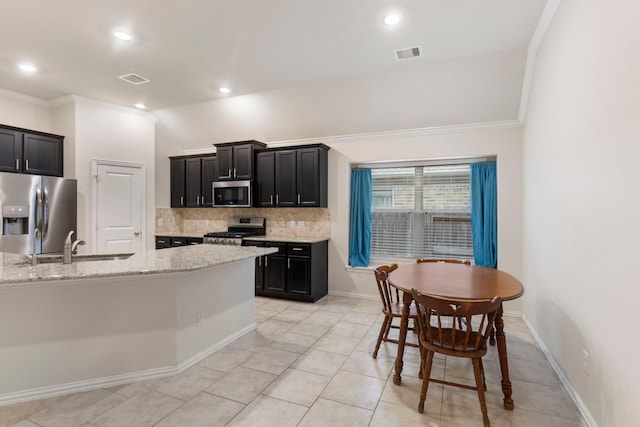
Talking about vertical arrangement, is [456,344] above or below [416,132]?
below

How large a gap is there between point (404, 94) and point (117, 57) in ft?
11.2

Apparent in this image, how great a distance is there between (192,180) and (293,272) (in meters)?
2.76

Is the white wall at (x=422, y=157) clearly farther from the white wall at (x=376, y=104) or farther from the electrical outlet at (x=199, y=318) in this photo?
the electrical outlet at (x=199, y=318)

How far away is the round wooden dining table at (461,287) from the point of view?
2.26 meters

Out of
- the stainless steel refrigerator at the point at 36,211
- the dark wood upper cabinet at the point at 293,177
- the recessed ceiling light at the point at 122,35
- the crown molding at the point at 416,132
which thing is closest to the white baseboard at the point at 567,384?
the crown molding at the point at 416,132

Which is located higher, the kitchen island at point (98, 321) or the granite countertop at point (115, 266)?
the granite countertop at point (115, 266)

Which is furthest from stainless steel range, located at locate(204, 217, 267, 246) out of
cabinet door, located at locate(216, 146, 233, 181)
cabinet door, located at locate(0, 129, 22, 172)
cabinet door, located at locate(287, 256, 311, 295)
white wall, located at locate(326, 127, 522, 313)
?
cabinet door, located at locate(0, 129, 22, 172)

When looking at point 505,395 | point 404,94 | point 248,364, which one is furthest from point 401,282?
point 404,94

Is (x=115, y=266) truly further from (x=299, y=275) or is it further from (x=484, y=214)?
(x=484, y=214)

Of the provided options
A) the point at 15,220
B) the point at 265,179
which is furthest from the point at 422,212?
the point at 15,220

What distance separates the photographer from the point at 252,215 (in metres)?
5.78

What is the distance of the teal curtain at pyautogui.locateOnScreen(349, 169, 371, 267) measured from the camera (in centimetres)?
507

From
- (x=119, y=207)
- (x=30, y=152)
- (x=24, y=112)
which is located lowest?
(x=119, y=207)

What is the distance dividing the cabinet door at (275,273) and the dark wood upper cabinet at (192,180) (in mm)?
1780
